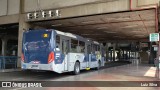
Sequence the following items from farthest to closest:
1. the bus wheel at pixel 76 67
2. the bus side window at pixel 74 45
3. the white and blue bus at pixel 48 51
A: the bus wheel at pixel 76 67
the bus side window at pixel 74 45
the white and blue bus at pixel 48 51

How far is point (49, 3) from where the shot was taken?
23781mm

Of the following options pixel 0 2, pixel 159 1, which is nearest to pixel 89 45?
pixel 159 1

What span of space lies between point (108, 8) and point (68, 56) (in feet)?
19.1

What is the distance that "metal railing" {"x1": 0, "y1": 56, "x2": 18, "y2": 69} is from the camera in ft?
74.2

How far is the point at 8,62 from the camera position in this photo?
23.7 metres

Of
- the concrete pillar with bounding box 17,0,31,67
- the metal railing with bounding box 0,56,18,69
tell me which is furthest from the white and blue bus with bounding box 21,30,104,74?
the concrete pillar with bounding box 17,0,31,67

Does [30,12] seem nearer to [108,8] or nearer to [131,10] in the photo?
[108,8]

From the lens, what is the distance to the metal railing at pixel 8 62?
74.2 feet

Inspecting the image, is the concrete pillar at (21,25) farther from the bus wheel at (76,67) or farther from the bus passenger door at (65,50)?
the bus passenger door at (65,50)

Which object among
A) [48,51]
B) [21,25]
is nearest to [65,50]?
[48,51]

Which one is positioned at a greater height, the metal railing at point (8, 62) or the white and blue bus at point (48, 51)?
the white and blue bus at point (48, 51)

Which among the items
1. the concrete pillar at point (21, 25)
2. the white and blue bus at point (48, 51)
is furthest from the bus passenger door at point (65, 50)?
the concrete pillar at point (21, 25)

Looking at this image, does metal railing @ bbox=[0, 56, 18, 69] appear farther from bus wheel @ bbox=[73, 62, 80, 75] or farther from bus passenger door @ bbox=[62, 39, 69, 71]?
bus passenger door @ bbox=[62, 39, 69, 71]

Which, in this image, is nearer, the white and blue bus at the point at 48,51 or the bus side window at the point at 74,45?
the white and blue bus at the point at 48,51
